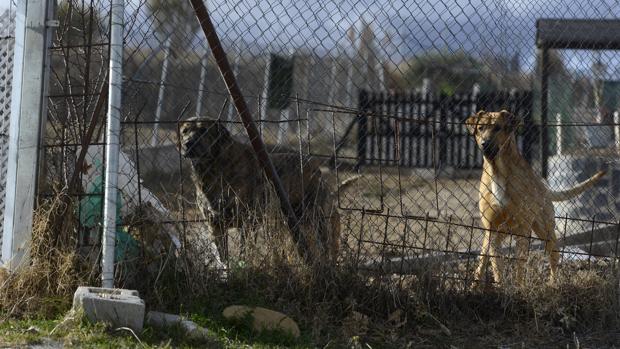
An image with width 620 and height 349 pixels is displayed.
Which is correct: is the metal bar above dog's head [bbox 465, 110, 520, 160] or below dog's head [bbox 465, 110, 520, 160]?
above

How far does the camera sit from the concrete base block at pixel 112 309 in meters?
3.87

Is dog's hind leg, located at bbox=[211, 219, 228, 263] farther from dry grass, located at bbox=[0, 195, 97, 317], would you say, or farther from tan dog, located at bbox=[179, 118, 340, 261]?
dry grass, located at bbox=[0, 195, 97, 317]

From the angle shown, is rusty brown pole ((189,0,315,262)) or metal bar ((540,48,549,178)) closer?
rusty brown pole ((189,0,315,262))

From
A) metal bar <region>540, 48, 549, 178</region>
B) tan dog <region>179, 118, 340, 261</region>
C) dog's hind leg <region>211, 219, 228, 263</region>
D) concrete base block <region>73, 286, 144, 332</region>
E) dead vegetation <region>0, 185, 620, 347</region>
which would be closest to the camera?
concrete base block <region>73, 286, 144, 332</region>

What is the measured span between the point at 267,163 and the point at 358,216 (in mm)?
892

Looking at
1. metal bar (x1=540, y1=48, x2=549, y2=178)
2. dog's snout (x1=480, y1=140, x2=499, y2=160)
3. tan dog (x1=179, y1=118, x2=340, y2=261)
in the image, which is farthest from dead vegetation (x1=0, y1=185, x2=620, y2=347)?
dog's snout (x1=480, y1=140, x2=499, y2=160)

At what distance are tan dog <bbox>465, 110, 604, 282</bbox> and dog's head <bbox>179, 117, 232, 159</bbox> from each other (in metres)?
1.95

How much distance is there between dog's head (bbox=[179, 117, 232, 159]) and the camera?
253 inches

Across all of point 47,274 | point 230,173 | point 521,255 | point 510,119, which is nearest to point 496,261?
point 521,255

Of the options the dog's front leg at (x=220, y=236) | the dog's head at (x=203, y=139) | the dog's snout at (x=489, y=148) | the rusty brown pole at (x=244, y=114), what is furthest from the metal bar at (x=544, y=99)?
the dog's head at (x=203, y=139)

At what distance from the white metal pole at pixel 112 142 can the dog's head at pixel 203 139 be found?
217 cm

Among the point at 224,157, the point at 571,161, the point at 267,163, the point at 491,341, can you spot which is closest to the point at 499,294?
the point at 491,341

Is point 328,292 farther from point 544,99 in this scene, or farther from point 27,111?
point 544,99

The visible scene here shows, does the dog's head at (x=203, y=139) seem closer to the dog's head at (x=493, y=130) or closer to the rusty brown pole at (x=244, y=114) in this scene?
the rusty brown pole at (x=244, y=114)
